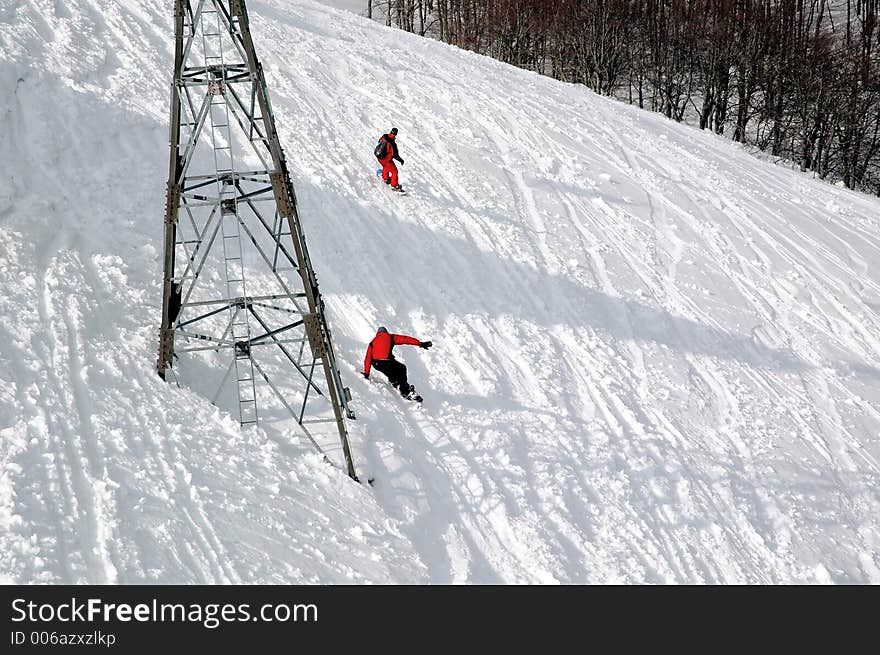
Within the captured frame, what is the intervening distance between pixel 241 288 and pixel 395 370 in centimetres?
298

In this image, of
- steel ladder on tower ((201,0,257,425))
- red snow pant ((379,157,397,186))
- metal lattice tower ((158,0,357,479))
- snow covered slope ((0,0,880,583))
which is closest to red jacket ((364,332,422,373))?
snow covered slope ((0,0,880,583))

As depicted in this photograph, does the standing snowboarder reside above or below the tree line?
below

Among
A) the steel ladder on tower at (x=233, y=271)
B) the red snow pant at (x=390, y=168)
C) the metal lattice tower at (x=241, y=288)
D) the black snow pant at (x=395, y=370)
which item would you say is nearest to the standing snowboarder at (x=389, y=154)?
the red snow pant at (x=390, y=168)

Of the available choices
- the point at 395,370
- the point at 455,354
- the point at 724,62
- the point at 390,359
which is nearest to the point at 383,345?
the point at 390,359

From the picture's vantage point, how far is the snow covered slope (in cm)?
779

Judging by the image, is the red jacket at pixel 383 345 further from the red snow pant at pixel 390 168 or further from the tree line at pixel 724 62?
the tree line at pixel 724 62

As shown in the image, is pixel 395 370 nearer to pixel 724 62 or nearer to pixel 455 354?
pixel 455 354

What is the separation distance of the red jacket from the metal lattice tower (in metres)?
0.69

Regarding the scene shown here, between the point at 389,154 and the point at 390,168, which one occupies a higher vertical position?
the point at 389,154

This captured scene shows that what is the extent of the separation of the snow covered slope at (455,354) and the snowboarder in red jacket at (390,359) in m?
0.24

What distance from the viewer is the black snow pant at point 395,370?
1021 centimetres

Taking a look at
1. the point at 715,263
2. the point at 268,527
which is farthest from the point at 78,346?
the point at 715,263

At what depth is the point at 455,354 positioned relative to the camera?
37.3 feet

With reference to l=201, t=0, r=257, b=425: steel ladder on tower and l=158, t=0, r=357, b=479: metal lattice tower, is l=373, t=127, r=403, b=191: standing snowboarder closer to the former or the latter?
l=158, t=0, r=357, b=479: metal lattice tower
